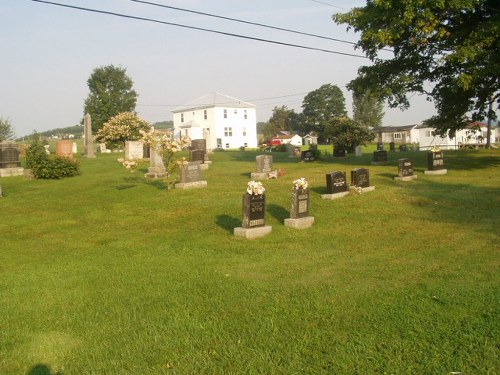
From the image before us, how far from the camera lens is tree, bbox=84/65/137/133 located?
75850mm

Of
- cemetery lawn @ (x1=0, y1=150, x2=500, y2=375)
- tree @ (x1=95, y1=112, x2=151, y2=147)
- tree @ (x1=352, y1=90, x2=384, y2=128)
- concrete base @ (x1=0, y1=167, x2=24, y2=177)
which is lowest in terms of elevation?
cemetery lawn @ (x1=0, y1=150, x2=500, y2=375)

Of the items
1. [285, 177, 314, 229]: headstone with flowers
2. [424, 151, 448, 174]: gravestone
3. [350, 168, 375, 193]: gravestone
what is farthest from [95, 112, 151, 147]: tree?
[285, 177, 314, 229]: headstone with flowers

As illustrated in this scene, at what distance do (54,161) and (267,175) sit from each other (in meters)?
9.92

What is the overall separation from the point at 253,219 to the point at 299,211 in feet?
4.28

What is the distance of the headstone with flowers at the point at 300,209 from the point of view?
40.3 feet

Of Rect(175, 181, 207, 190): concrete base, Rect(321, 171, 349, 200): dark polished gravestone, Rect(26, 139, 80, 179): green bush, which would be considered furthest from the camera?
Rect(26, 139, 80, 179): green bush

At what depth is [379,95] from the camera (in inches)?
987

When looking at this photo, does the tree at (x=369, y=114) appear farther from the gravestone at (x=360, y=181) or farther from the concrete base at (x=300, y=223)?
the concrete base at (x=300, y=223)

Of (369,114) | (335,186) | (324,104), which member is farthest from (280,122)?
(335,186)

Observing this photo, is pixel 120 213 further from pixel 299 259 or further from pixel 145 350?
pixel 145 350

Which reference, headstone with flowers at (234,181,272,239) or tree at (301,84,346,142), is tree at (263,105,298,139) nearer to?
tree at (301,84,346,142)

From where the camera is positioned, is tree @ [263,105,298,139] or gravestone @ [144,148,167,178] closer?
gravestone @ [144,148,167,178]

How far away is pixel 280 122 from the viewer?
383 feet

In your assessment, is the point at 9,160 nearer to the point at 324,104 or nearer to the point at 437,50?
the point at 437,50
